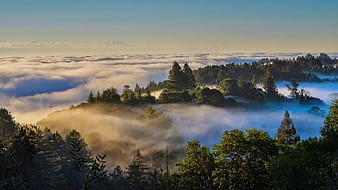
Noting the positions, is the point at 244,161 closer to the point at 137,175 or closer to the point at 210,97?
the point at 137,175

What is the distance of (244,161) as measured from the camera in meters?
32.8

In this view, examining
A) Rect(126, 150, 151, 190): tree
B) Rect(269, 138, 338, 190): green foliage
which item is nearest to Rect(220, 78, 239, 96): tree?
Rect(126, 150, 151, 190): tree

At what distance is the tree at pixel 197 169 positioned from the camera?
32250 mm

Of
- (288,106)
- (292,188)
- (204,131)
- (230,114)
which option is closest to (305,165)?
(292,188)

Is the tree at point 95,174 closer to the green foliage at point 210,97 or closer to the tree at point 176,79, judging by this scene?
the green foliage at point 210,97

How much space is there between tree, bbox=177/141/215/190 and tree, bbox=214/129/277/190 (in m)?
0.95

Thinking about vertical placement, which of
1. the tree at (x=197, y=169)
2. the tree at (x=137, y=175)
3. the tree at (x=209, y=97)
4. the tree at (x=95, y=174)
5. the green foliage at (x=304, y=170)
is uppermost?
the tree at (x=95, y=174)

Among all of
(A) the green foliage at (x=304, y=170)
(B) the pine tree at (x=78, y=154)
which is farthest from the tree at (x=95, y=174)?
(A) the green foliage at (x=304, y=170)

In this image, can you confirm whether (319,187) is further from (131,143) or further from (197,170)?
(131,143)

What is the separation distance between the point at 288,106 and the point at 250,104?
121 ft

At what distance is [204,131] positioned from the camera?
491ft

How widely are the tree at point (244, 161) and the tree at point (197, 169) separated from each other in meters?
0.95

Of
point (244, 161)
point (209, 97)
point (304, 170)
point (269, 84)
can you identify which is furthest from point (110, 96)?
point (304, 170)

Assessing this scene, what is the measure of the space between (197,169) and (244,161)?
515 centimetres
